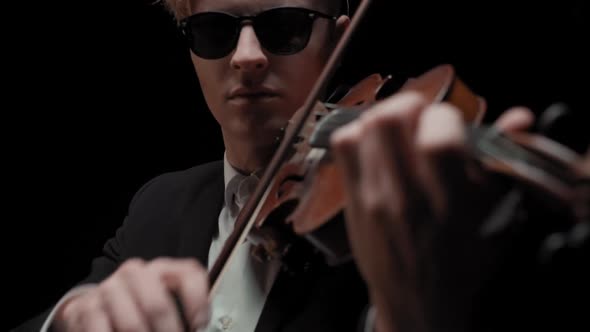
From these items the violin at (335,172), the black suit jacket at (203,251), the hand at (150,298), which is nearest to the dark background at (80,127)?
the black suit jacket at (203,251)

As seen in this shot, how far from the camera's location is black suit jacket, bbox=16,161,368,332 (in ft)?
2.86

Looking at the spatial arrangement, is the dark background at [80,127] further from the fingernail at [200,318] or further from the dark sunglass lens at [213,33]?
the fingernail at [200,318]

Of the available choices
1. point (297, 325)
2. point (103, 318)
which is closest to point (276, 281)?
point (297, 325)

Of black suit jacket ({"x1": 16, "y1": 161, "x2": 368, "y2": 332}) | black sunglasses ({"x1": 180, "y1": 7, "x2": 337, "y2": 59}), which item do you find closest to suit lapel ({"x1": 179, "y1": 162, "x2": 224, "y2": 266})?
black suit jacket ({"x1": 16, "y1": 161, "x2": 368, "y2": 332})

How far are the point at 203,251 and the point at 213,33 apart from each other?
346mm

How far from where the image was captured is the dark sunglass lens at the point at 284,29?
Result: 0.92 meters

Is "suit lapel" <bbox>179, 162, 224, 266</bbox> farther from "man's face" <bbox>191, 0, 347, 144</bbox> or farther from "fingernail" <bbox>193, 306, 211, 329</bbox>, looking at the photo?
"fingernail" <bbox>193, 306, 211, 329</bbox>

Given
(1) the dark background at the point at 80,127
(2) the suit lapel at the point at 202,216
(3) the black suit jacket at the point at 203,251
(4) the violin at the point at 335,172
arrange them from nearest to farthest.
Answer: (4) the violin at the point at 335,172, (3) the black suit jacket at the point at 203,251, (2) the suit lapel at the point at 202,216, (1) the dark background at the point at 80,127

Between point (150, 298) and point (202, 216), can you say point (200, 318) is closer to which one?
point (150, 298)

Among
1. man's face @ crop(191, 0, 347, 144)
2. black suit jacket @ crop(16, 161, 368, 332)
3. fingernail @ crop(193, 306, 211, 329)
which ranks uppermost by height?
man's face @ crop(191, 0, 347, 144)

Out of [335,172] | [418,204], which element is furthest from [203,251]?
[418,204]

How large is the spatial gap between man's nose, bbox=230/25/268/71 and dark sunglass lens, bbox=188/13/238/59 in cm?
2

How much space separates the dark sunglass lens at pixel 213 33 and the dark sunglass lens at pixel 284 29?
45 mm

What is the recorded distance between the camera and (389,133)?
1.57 feet
